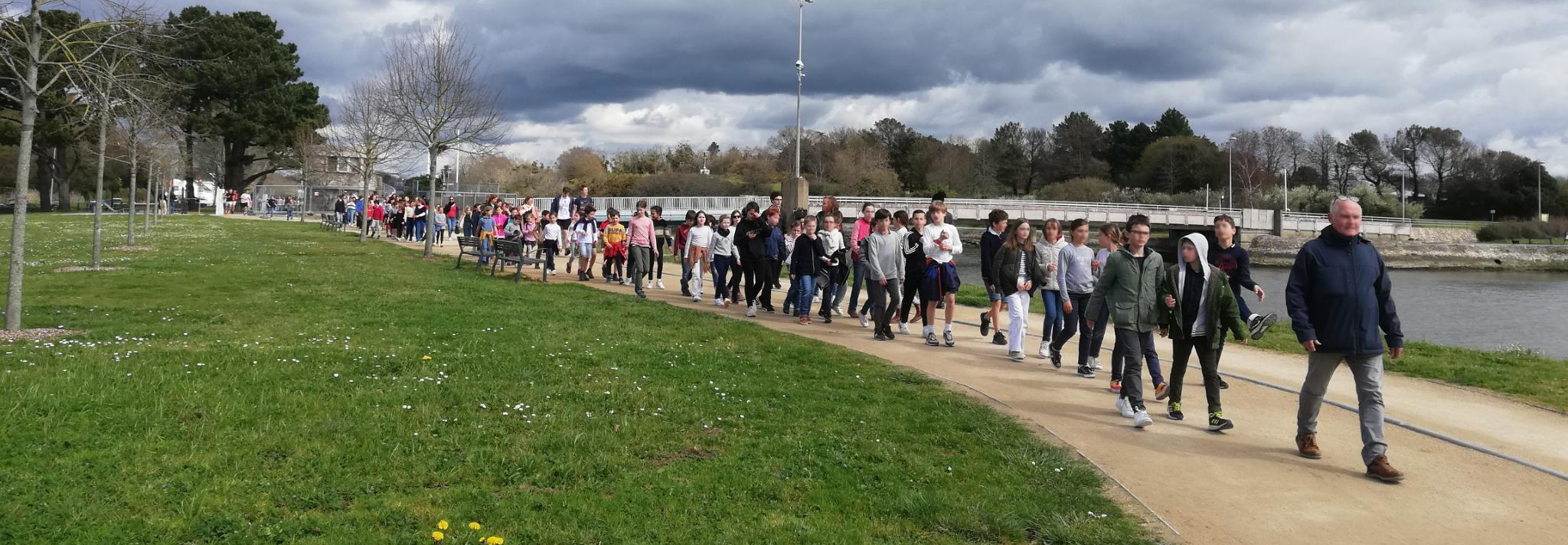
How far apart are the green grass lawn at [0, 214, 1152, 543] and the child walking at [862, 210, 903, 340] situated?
1.30 m

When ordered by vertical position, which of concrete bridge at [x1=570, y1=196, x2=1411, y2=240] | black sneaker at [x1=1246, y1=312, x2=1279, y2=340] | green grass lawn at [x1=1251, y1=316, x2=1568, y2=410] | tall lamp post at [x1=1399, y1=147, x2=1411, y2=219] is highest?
tall lamp post at [x1=1399, y1=147, x2=1411, y2=219]

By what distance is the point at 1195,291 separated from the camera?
299 inches

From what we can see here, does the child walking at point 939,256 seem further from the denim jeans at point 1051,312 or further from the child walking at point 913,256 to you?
the denim jeans at point 1051,312

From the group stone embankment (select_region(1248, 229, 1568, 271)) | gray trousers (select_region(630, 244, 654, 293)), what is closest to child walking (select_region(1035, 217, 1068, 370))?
gray trousers (select_region(630, 244, 654, 293))

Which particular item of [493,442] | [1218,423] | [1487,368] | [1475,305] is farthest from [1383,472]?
[1475,305]

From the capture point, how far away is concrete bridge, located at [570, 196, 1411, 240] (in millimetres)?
57750

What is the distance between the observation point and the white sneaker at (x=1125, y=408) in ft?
25.8

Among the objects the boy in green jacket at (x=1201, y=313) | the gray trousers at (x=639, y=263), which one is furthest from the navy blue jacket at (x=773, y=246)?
the boy in green jacket at (x=1201, y=313)

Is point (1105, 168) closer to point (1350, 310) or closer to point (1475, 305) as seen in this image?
point (1475, 305)

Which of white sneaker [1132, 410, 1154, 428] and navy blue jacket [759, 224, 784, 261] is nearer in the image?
white sneaker [1132, 410, 1154, 428]

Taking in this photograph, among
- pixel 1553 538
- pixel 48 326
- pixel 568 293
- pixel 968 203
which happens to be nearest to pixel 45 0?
pixel 48 326

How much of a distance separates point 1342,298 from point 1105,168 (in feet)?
341

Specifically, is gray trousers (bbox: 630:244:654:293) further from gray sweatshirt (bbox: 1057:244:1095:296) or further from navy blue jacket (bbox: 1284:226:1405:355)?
navy blue jacket (bbox: 1284:226:1405:355)

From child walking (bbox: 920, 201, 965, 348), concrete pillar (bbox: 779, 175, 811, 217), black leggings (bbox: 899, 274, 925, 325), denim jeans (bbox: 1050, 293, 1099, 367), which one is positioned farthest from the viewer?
concrete pillar (bbox: 779, 175, 811, 217)
